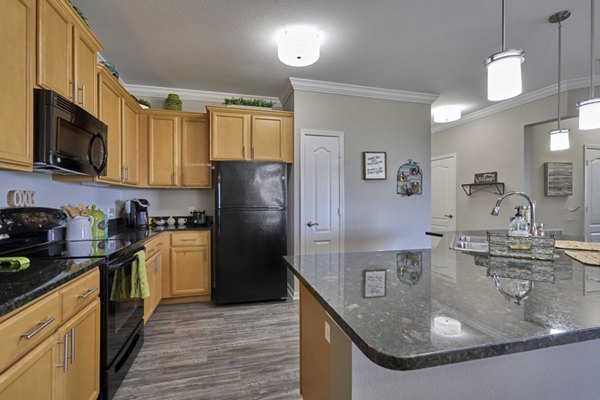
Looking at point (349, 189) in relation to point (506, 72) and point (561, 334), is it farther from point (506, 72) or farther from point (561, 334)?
point (561, 334)

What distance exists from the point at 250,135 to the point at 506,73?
8.40 ft

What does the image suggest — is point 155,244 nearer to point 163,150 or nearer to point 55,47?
point 163,150

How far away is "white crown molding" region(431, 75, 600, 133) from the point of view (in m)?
3.42

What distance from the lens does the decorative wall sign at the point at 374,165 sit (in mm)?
3752

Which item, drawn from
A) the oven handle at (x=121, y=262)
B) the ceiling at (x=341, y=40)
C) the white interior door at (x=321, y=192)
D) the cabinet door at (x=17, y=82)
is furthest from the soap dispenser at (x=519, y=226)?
the cabinet door at (x=17, y=82)

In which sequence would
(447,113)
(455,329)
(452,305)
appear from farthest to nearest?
1. (447,113)
2. (452,305)
3. (455,329)

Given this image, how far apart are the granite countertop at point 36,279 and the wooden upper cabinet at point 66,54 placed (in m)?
0.97

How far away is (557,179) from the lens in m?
4.31

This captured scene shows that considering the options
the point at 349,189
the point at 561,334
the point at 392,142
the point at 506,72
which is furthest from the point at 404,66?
the point at 561,334

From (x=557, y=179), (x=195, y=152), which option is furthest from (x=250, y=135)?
(x=557, y=179)

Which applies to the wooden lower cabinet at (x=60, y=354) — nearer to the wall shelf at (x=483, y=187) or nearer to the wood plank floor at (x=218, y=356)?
the wood plank floor at (x=218, y=356)

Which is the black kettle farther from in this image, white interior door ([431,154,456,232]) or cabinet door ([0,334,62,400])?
white interior door ([431,154,456,232])

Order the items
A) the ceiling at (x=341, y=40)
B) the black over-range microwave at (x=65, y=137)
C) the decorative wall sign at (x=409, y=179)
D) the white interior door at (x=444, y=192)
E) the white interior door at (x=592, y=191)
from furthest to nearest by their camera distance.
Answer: the white interior door at (x=444, y=192)
the white interior door at (x=592, y=191)
the decorative wall sign at (x=409, y=179)
the ceiling at (x=341, y=40)
the black over-range microwave at (x=65, y=137)

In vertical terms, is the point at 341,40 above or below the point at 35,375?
above
